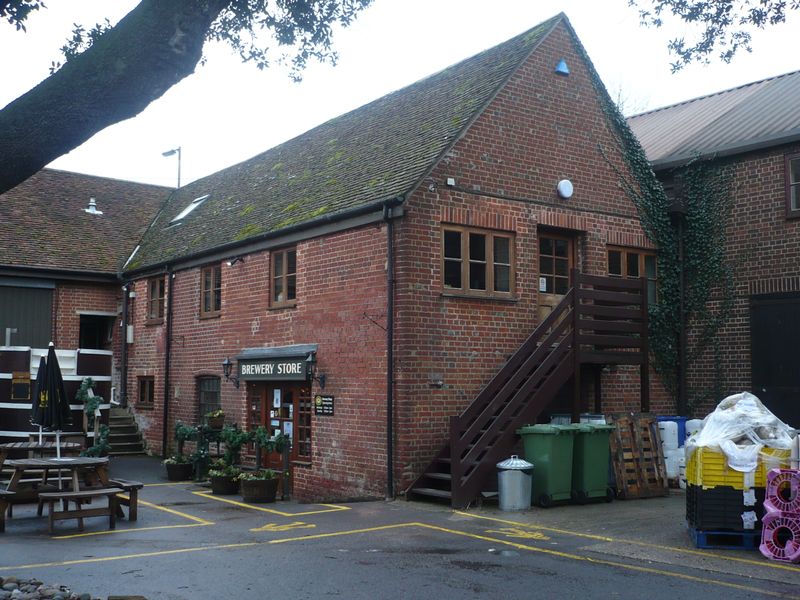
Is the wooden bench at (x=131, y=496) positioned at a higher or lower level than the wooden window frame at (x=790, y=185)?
lower

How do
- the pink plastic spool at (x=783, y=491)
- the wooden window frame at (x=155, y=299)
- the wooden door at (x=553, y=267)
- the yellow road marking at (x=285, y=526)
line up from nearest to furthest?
the pink plastic spool at (x=783, y=491)
the yellow road marking at (x=285, y=526)
the wooden door at (x=553, y=267)
the wooden window frame at (x=155, y=299)

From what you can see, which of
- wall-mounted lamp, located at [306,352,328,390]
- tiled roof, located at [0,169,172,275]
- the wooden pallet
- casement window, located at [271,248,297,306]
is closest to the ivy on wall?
the wooden pallet

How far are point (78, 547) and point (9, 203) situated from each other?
17.7 meters

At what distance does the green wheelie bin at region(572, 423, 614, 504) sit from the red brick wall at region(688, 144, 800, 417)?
16.1ft

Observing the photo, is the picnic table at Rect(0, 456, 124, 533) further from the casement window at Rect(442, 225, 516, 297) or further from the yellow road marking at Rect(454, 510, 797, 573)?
the casement window at Rect(442, 225, 516, 297)

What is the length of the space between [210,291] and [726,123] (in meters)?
12.0

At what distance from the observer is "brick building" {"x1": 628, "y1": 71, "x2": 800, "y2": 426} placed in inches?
647

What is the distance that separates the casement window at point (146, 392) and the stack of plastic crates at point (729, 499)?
622 inches

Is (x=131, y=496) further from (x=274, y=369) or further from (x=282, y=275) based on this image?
(x=282, y=275)

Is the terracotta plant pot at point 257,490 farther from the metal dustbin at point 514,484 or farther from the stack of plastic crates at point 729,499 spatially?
the stack of plastic crates at point 729,499

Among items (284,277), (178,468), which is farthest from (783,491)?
(178,468)

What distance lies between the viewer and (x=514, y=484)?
12.7m

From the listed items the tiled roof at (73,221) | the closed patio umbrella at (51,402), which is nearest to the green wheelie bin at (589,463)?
the closed patio umbrella at (51,402)

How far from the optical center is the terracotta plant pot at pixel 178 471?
17812mm
